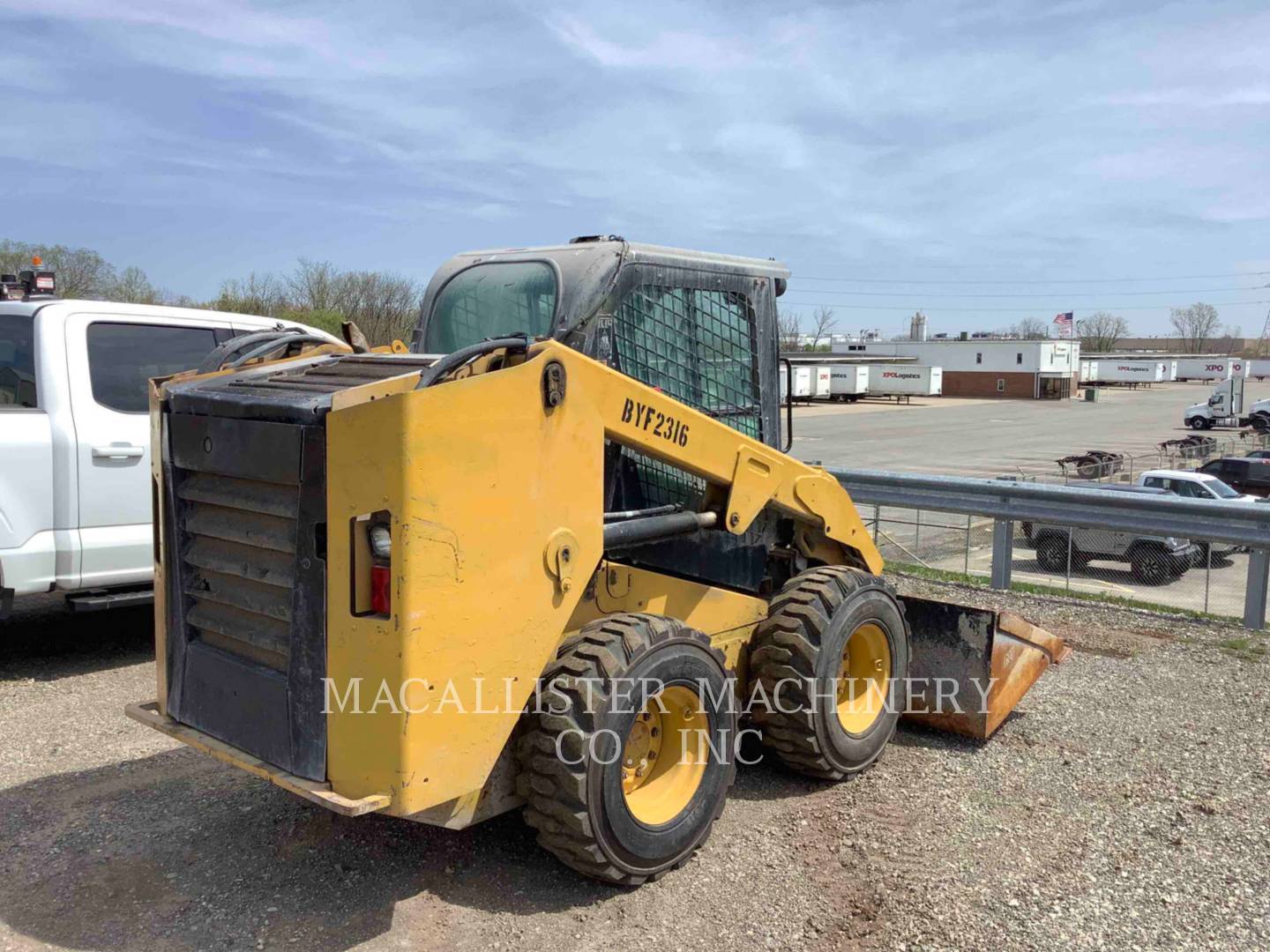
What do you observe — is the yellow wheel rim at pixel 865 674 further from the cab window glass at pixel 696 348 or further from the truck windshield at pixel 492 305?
the truck windshield at pixel 492 305

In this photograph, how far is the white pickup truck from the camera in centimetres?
595

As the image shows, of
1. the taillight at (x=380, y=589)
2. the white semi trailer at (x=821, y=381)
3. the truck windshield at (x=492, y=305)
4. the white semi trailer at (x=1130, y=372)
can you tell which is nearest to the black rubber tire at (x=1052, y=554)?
the truck windshield at (x=492, y=305)

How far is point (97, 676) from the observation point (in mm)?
6348

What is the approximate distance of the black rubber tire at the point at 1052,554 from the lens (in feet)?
36.4

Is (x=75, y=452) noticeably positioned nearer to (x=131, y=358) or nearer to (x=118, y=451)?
(x=118, y=451)

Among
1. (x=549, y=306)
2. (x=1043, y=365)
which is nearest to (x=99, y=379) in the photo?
(x=549, y=306)

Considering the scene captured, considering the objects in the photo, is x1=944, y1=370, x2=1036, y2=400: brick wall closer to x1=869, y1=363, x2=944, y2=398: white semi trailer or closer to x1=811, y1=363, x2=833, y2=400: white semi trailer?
x1=869, y1=363, x2=944, y2=398: white semi trailer

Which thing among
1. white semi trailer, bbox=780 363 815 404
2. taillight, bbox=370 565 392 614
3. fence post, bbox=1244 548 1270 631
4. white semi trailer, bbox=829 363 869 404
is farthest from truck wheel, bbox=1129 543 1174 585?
white semi trailer, bbox=829 363 869 404

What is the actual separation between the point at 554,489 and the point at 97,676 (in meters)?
4.32

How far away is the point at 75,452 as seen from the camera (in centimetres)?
609

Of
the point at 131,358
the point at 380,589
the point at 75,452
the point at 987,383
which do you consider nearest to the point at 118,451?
the point at 75,452

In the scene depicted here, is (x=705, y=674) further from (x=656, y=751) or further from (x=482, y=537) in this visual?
(x=482, y=537)

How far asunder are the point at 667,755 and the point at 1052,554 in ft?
28.1

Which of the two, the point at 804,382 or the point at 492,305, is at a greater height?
the point at 492,305
